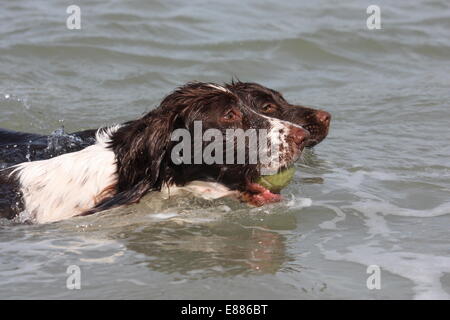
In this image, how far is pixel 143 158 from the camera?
6062mm

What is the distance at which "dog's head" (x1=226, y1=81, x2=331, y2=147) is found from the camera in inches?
271

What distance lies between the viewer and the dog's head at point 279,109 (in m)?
6.88

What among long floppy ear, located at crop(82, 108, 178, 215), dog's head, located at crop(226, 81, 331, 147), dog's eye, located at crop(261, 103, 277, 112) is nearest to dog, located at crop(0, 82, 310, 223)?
long floppy ear, located at crop(82, 108, 178, 215)

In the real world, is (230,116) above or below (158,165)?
above

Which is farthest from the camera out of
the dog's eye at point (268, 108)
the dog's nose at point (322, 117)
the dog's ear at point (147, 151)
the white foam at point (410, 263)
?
the dog's nose at point (322, 117)

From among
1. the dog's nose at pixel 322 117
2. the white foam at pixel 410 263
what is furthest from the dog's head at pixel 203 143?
the dog's nose at pixel 322 117

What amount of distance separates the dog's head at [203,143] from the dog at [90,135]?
59 cm

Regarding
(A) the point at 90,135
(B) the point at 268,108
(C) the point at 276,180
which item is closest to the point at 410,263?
(C) the point at 276,180

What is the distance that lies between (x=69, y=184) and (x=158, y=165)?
66cm

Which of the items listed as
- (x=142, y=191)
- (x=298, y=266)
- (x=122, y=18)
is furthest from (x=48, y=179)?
(x=122, y=18)

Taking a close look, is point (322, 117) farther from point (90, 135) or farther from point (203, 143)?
point (90, 135)

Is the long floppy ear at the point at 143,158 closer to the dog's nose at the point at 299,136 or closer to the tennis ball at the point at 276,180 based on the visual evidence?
the tennis ball at the point at 276,180
